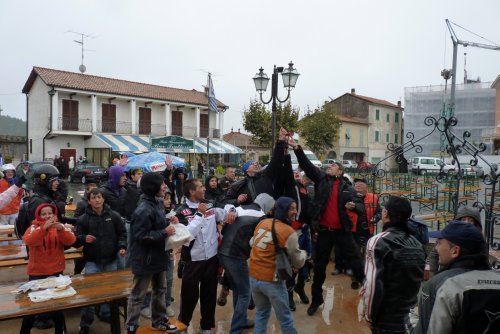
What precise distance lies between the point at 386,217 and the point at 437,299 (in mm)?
1134

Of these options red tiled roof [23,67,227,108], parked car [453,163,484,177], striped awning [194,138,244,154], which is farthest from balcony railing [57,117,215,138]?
parked car [453,163,484,177]

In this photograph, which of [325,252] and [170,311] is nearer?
[170,311]

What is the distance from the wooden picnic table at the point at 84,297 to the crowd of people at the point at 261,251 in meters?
0.20

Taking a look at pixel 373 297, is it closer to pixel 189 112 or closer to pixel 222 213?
pixel 222 213

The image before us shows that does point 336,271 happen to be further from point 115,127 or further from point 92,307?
point 115,127

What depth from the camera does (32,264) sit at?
396cm

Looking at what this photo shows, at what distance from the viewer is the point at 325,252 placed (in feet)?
16.1

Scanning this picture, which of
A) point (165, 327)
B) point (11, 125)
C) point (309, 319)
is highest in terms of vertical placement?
point (11, 125)

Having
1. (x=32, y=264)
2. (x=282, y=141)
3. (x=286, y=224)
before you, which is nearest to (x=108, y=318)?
(x=32, y=264)

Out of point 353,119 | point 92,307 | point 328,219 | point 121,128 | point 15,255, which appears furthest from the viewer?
point 353,119

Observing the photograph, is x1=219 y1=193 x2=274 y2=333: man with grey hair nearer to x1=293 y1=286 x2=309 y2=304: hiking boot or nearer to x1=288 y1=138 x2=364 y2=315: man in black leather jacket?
x1=288 y1=138 x2=364 y2=315: man in black leather jacket

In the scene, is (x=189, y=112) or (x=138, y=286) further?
(x=189, y=112)

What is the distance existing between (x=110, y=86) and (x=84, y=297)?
31.0m

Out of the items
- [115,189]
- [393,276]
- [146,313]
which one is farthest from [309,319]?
[115,189]
